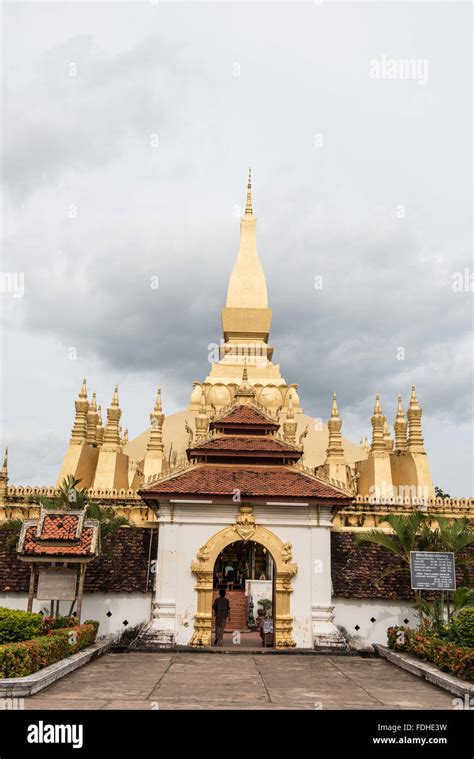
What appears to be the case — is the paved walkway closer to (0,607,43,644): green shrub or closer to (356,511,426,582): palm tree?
(0,607,43,644): green shrub

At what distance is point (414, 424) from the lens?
1136 inches

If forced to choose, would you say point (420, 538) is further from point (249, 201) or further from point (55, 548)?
point (249, 201)

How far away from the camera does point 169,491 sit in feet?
59.9

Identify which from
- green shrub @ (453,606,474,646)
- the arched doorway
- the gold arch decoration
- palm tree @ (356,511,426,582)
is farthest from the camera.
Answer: the arched doorway

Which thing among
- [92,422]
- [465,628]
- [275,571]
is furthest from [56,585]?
[92,422]

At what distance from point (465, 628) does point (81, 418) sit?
19622mm

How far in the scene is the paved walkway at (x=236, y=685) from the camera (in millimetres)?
10422

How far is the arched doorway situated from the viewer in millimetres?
20311

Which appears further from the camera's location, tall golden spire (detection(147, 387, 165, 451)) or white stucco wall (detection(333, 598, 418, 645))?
tall golden spire (detection(147, 387, 165, 451))

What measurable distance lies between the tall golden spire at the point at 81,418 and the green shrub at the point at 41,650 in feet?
43.9

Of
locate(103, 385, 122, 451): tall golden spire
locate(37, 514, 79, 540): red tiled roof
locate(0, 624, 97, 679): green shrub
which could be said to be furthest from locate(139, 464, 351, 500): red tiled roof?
locate(103, 385, 122, 451): tall golden spire

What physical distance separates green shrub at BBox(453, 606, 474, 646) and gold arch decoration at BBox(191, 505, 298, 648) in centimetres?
497
